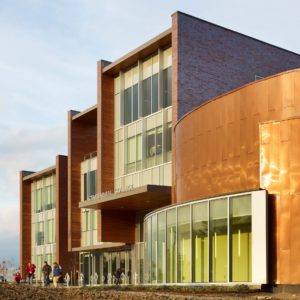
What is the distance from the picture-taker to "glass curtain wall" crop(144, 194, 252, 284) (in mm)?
22188

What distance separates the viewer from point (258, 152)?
22.7m

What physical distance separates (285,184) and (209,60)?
1884 cm

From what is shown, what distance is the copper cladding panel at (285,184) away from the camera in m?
20.3

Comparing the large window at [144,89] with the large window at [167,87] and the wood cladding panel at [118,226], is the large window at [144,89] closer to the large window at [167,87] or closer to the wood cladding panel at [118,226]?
the large window at [167,87]

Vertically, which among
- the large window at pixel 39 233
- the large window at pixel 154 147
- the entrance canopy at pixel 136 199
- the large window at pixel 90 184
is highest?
the large window at pixel 154 147

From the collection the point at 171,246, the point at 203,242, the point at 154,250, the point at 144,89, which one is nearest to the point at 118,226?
the point at 144,89

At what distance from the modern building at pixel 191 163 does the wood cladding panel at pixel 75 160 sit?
87mm

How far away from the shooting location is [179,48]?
121 feet

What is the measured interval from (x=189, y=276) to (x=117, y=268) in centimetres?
2211

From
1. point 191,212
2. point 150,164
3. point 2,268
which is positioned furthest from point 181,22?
point 2,268

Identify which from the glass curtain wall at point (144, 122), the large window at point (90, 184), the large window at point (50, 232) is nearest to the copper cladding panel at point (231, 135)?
the glass curtain wall at point (144, 122)

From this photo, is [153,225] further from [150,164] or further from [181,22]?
[181,22]

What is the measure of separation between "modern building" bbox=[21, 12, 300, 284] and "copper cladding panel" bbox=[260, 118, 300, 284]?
0.12 feet

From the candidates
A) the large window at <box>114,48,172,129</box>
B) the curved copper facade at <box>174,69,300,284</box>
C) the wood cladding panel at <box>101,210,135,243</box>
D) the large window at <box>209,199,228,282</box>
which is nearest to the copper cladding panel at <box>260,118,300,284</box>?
the curved copper facade at <box>174,69,300,284</box>
